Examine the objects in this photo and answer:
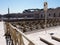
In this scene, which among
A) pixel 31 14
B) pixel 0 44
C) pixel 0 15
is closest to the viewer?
pixel 0 44

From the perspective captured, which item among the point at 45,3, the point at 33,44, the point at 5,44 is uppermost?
the point at 45,3

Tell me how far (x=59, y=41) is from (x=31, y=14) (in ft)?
99.0

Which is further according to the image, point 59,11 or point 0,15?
point 0,15

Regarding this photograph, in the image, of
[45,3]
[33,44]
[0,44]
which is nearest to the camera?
[33,44]

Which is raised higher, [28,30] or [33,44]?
[33,44]

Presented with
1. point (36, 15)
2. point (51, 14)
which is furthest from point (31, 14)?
point (51, 14)

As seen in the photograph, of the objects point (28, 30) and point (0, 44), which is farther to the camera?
point (28, 30)

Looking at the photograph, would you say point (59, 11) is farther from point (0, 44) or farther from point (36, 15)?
point (0, 44)

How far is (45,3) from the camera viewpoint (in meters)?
8.39

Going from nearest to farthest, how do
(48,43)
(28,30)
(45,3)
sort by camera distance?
(48,43)
(45,3)
(28,30)

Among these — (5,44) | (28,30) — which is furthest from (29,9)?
(5,44)

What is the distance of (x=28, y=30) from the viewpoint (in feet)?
31.5

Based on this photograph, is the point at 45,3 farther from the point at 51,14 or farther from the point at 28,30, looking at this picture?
the point at 51,14

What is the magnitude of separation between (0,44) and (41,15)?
25.9 metres
